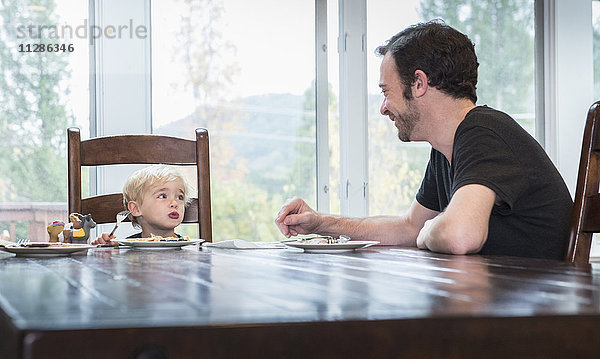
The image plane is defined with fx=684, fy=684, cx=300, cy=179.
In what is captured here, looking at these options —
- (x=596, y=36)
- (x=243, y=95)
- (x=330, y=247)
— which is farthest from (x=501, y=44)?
(x=330, y=247)

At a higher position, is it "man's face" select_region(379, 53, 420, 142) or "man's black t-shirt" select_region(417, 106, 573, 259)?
"man's face" select_region(379, 53, 420, 142)

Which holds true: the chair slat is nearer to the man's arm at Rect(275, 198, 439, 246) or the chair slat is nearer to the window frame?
the man's arm at Rect(275, 198, 439, 246)

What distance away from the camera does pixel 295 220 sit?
1814 mm

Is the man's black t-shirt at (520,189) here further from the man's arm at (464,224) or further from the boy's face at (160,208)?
the boy's face at (160,208)

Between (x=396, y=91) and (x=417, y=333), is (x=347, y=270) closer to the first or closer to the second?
(x=417, y=333)

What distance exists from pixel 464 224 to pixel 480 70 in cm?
203

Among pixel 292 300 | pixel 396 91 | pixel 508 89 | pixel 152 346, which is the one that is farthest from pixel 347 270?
pixel 508 89

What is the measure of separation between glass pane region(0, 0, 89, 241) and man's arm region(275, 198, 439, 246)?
128cm

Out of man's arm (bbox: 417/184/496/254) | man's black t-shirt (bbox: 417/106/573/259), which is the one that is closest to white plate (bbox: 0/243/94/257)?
man's arm (bbox: 417/184/496/254)

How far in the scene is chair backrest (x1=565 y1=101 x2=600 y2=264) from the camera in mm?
1411

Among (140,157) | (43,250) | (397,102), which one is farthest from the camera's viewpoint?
(140,157)

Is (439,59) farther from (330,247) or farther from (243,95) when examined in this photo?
(243,95)

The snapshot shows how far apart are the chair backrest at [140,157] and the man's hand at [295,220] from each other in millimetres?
415

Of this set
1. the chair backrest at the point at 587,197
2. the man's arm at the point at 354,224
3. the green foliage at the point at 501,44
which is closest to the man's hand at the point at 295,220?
the man's arm at the point at 354,224
